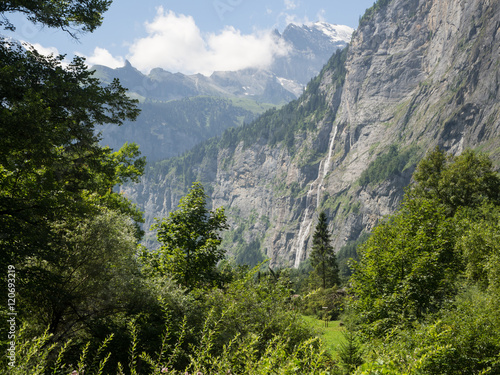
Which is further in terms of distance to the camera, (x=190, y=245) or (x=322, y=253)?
(x=322, y=253)

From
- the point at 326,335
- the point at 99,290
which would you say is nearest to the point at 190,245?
the point at 99,290

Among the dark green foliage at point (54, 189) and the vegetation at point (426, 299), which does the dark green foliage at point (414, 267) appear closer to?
the vegetation at point (426, 299)

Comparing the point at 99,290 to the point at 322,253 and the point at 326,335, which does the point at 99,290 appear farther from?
the point at 322,253

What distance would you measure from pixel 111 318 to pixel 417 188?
1603 inches

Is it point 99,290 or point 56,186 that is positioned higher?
point 56,186

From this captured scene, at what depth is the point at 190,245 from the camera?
1547 centimetres

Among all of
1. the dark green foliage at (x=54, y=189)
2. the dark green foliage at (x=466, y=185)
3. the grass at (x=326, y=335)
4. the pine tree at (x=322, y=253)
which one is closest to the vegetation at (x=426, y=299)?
the grass at (x=326, y=335)

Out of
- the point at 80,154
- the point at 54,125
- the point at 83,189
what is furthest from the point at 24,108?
the point at 83,189

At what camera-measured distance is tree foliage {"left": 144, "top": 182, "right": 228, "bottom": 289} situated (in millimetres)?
14953

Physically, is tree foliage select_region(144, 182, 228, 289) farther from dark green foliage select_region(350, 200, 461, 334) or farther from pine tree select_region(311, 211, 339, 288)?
pine tree select_region(311, 211, 339, 288)

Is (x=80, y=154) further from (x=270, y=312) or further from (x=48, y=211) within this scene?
(x=270, y=312)

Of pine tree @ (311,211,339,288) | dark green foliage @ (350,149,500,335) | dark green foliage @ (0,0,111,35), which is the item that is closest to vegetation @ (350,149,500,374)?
dark green foliage @ (350,149,500,335)

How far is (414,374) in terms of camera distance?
15.7 feet

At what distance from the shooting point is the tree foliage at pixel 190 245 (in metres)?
15.0
